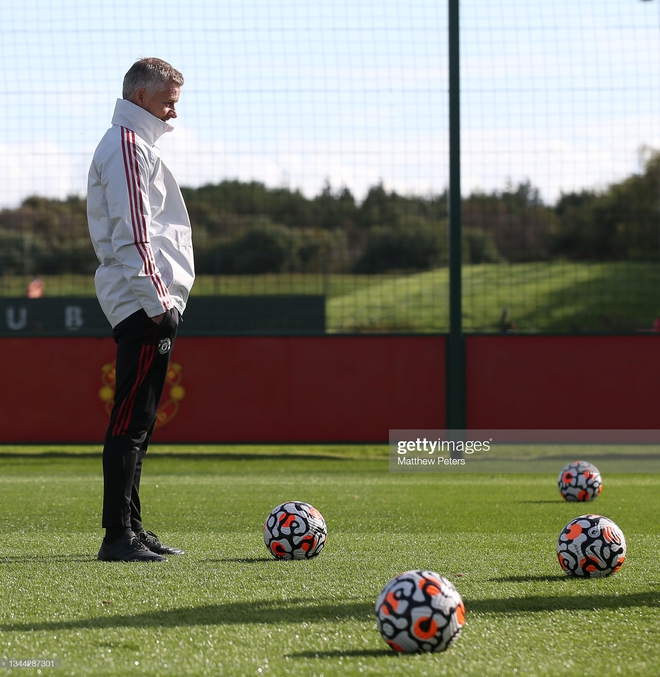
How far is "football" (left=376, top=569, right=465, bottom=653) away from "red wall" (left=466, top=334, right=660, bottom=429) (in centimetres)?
684

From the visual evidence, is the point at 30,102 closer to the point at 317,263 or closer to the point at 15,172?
the point at 15,172

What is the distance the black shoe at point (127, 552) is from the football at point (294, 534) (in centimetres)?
48

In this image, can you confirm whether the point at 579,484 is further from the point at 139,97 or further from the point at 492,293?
the point at 492,293

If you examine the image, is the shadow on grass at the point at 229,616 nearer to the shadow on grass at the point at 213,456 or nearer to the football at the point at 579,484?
the football at the point at 579,484

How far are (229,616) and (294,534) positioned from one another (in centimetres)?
106

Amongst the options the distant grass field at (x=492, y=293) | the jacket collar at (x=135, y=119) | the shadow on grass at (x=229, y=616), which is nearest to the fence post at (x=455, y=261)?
the jacket collar at (x=135, y=119)

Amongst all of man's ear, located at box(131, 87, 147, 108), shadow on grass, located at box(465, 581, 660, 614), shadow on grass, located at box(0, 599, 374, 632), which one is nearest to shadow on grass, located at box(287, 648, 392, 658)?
shadow on grass, located at box(0, 599, 374, 632)

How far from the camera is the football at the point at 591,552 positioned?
389cm

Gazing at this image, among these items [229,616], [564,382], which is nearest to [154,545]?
[229,616]

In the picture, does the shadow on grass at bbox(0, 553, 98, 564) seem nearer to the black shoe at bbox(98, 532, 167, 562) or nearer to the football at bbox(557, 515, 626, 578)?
the black shoe at bbox(98, 532, 167, 562)

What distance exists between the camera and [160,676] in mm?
2557

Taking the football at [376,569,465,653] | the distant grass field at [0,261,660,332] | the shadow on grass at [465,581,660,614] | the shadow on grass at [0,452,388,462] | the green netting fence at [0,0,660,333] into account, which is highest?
the green netting fence at [0,0,660,333]

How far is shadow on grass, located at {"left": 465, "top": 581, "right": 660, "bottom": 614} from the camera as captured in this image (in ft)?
10.9

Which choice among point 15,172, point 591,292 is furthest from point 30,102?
point 591,292
